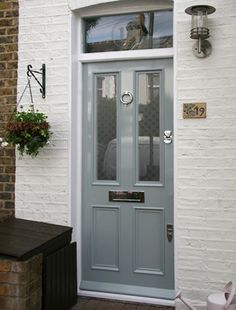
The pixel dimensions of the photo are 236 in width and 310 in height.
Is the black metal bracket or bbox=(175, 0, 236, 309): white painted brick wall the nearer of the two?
bbox=(175, 0, 236, 309): white painted brick wall

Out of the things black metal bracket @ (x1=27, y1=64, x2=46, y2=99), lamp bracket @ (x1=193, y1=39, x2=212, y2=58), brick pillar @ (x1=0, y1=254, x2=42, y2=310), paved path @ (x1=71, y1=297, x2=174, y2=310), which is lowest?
paved path @ (x1=71, y1=297, x2=174, y2=310)

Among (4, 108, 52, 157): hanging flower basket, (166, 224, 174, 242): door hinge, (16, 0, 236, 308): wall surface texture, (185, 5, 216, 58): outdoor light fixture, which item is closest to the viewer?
(185, 5, 216, 58): outdoor light fixture

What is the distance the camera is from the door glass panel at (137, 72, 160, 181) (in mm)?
4352

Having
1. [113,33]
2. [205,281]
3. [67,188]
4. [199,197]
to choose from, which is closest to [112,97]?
[113,33]

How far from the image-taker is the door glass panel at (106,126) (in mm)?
4477

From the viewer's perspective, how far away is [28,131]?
13.4 feet

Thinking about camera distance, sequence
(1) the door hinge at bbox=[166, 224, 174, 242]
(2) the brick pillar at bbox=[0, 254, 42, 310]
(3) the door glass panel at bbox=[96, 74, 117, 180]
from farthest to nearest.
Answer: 1. (3) the door glass panel at bbox=[96, 74, 117, 180]
2. (1) the door hinge at bbox=[166, 224, 174, 242]
3. (2) the brick pillar at bbox=[0, 254, 42, 310]

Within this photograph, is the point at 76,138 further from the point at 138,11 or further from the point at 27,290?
the point at 27,290

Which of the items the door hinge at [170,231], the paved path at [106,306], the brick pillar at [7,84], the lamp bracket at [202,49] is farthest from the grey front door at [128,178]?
the brick pillar at [7,84]

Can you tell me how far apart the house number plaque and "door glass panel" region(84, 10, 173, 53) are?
2.54 feet

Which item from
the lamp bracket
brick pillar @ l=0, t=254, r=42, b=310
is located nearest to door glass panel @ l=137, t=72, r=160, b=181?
the lamp bracket

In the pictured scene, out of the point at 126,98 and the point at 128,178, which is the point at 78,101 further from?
the point at 128,178

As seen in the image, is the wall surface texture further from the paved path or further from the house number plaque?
the paved path

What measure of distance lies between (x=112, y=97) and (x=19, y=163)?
127cm
